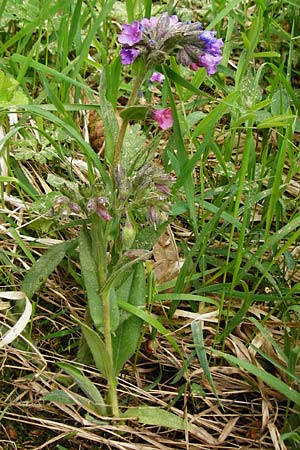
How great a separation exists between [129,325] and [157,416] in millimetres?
221

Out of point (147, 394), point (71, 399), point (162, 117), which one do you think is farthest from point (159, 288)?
point (162, 117)

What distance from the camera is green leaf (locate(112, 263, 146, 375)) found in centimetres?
167

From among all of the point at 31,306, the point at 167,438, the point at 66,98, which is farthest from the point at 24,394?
the point at 66,98

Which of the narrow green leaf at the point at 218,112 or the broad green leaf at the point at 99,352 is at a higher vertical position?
the narrow green leaf at the point at 218,112

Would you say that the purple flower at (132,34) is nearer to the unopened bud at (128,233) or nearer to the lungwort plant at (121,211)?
the lungwort plant at (121,211)

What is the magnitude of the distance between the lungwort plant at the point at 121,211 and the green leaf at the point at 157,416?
0.04 m

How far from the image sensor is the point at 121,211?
1.52 meters

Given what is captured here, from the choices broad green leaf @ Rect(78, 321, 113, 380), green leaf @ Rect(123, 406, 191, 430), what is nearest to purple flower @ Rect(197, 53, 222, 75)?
broad green leaf @ Rect(78, 321, 113, 380)

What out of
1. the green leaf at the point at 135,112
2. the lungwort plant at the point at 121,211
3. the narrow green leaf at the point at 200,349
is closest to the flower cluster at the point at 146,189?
the lungwort plant at the point at 121,211

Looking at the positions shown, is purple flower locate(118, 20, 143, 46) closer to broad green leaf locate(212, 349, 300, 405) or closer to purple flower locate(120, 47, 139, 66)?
purple flower locate(120, 47, 139, 66)

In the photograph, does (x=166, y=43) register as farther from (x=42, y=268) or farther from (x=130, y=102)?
(x=42, y=268)

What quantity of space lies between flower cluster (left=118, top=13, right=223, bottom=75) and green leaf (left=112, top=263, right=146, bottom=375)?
19.7 inches

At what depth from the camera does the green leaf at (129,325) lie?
1.67 metres

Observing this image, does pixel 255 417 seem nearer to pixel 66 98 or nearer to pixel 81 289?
A: pixel 81 289
